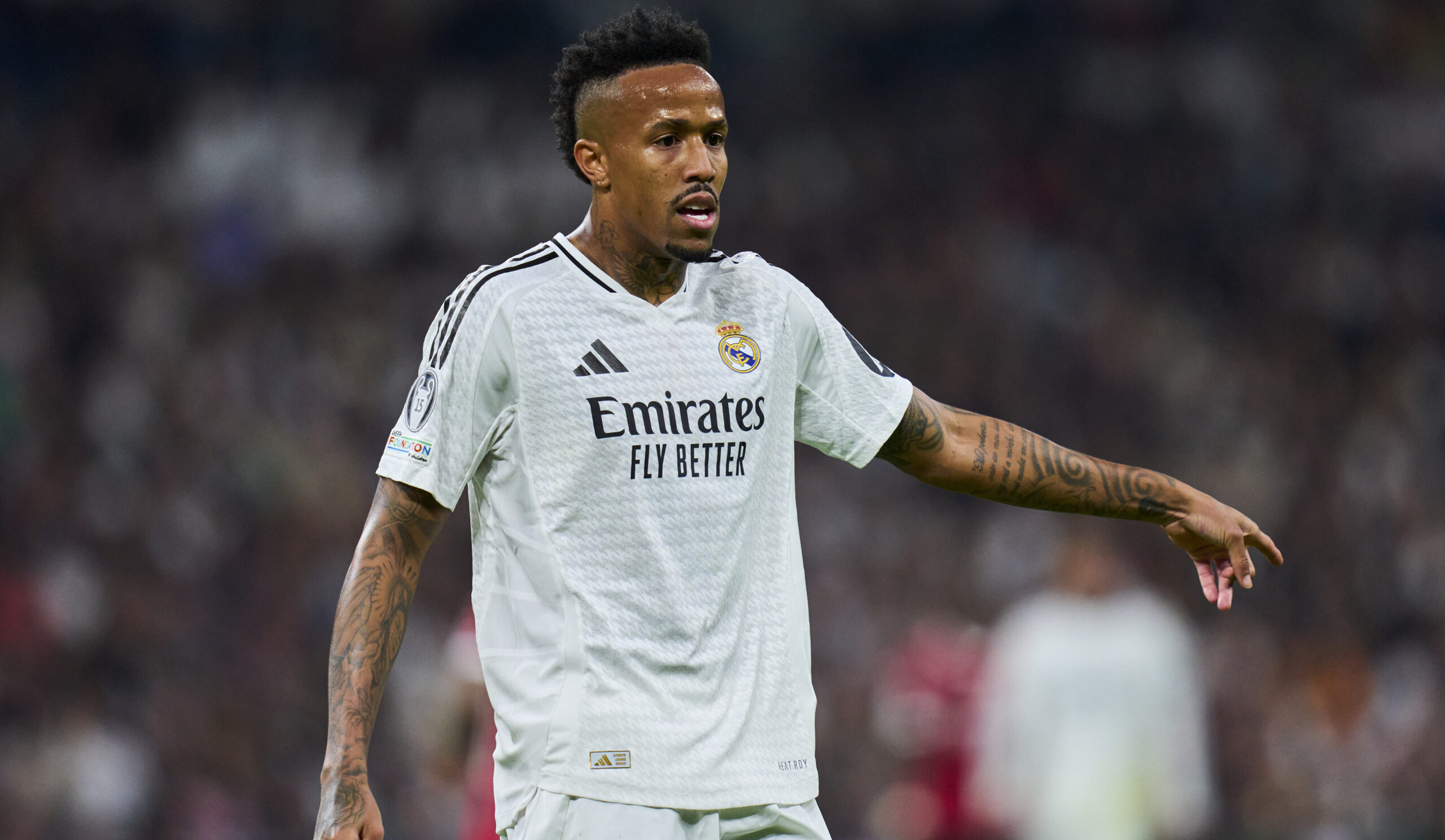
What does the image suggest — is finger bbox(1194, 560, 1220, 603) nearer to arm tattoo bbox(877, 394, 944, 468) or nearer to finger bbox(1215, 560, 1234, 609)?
finger bbox(1215, 560, 1234, 609)

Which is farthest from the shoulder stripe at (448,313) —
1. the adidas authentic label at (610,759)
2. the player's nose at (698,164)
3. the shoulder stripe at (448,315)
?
the adidas authentic label at (610,759)

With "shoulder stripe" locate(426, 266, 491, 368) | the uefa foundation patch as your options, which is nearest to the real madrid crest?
"shoulder stripe" locate(426, 266, 491, 368)

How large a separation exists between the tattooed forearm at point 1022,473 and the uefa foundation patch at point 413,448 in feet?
3.12

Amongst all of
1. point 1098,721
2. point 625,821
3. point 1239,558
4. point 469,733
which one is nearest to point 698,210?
point 625,821

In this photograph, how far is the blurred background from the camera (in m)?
9.53

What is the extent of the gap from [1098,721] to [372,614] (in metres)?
5.11

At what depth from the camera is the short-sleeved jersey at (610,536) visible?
300cm

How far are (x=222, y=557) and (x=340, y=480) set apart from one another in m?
0.94

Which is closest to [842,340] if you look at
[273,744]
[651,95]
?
[651,95]

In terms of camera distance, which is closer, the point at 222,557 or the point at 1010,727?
the point at 1010,727

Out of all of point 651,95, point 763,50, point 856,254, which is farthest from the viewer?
point 763,50

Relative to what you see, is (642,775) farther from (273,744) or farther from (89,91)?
(89,91)

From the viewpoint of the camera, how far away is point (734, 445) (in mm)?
3150

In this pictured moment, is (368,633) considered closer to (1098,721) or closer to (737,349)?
(737,349)
